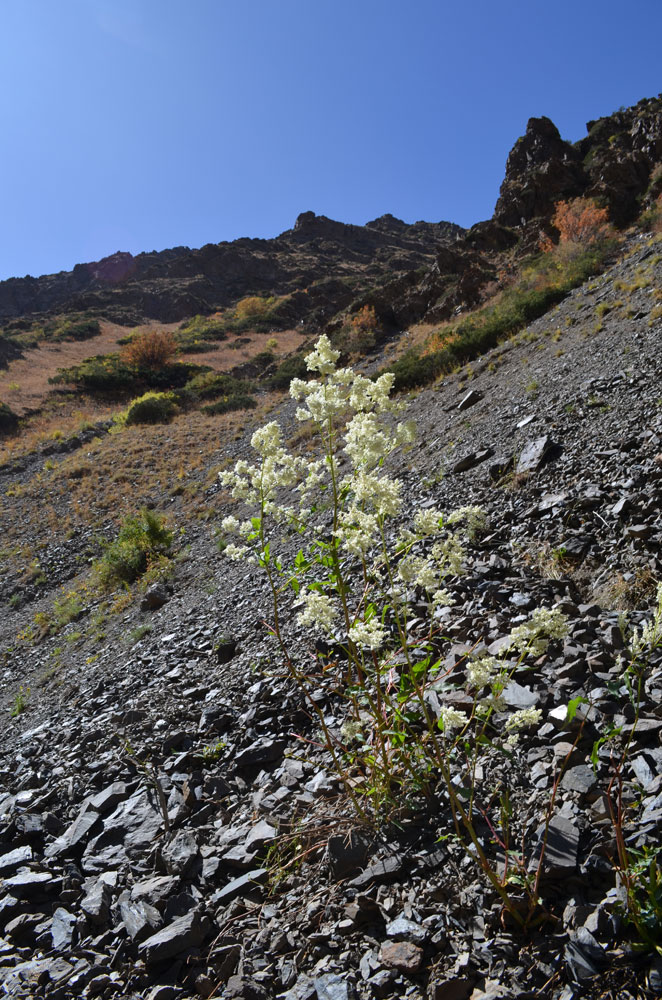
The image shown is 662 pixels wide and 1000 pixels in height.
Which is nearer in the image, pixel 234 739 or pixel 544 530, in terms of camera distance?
pixel 234 739

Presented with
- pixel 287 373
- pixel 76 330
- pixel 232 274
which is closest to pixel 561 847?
pixel 287 373

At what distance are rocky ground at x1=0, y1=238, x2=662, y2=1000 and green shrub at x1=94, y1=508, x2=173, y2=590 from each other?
3.83m

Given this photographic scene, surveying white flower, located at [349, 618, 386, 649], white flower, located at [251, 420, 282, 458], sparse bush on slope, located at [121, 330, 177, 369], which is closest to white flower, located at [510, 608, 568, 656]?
white flower, located at [349, 618, 386, 649]

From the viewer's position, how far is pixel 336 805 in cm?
270

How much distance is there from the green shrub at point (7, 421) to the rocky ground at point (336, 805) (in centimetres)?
2261

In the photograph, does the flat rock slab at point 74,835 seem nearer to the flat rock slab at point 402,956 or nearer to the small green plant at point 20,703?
the flat rock slab at point 402,956

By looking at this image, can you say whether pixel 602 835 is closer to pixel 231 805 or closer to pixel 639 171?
pixel 231 805

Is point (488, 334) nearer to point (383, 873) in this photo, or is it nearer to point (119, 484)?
point (119, 484)

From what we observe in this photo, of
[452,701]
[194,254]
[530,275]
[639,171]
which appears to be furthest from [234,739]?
[194,254]

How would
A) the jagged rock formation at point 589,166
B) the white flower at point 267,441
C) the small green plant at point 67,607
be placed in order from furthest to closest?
1. the jagged rock formation at point 589,166
2. the small green plant at point 67,607
3. the white flower at point 267,441

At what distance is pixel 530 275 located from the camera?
22875mm

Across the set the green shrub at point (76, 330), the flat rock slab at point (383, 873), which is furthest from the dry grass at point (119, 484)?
the green shrub at point (76, 330)

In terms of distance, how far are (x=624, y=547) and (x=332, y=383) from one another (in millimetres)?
2696

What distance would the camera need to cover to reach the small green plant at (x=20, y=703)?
6250 millimetres
